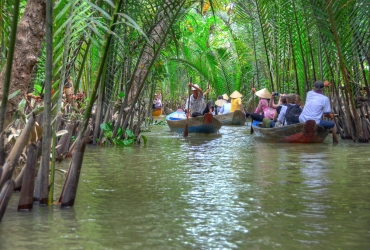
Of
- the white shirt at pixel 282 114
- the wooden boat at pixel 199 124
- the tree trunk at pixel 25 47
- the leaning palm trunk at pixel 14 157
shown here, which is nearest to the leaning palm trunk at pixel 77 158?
the leaning palm trunk at pixel 14 157

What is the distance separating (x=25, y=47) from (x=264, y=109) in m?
11.5

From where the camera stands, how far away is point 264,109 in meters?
16.7

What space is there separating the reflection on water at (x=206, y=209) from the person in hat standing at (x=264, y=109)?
7.62m

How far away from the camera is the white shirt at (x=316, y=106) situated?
501 inches

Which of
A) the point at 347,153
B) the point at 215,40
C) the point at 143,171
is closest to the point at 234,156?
the point at 347,153

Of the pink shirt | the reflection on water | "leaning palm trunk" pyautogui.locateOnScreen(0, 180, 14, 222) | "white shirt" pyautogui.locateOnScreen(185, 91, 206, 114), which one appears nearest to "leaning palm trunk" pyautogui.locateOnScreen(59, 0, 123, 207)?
the reflection on water

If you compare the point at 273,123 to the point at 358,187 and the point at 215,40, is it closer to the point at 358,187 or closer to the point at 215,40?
the point at 358,187

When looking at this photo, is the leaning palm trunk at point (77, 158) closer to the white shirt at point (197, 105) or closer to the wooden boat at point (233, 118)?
the white shirt at point (197, 105)

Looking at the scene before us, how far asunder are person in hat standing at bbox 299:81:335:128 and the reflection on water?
4.09 m

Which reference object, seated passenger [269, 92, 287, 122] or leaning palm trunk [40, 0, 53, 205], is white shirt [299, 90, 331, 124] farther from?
leaning palm trunk [40, 0, 53, 205]

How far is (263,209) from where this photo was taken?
16.3 ft

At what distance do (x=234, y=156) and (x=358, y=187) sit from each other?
3.66 m

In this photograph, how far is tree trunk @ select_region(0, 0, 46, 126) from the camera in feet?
18.4

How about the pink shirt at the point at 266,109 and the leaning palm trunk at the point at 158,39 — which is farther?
the pink shirt at the point at 266,109
